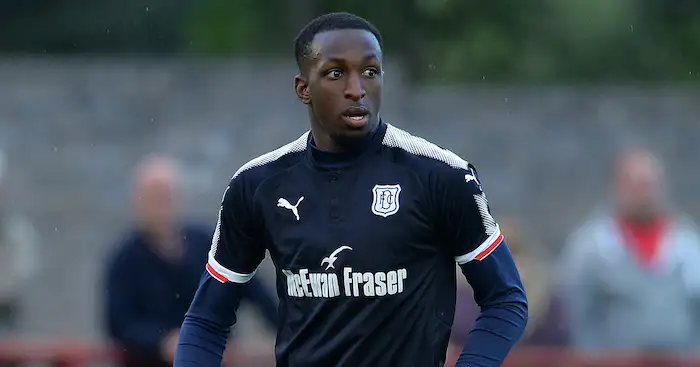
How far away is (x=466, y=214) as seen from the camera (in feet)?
13.7

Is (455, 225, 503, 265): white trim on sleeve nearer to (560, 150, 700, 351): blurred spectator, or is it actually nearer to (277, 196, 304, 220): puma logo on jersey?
(277, 196, 304, 220): puma logo on jersey

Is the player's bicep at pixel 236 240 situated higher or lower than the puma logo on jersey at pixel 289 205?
lower

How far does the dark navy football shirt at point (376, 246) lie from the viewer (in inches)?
166

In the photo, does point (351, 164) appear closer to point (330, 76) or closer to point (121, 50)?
point (330, 76)

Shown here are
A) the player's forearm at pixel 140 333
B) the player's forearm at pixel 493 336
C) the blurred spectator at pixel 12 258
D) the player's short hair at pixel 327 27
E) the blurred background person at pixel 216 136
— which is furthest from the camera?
the blurred background person at pixel 216 136

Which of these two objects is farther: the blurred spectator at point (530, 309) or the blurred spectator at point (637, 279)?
the blurred spectator at point (530, 309)

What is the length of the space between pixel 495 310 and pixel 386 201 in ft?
1.56

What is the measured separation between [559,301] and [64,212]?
510 centimetres

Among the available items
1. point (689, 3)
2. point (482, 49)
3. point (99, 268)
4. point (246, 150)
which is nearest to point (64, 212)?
point (99, 268)

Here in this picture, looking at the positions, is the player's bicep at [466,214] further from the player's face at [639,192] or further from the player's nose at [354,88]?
the player's face at [639,192]

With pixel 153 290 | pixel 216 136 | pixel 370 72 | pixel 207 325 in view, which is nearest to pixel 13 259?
pixel 216 136

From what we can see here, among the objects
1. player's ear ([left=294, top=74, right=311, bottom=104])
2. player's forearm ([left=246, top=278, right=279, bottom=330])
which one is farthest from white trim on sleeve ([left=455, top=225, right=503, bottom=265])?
player's forearm ([left=246, top=278, right=279, bottom=330])

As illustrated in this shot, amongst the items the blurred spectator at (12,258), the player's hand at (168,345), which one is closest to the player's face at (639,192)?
the player's hand at (168,345)

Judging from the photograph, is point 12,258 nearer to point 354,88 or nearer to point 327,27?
point 327,27
